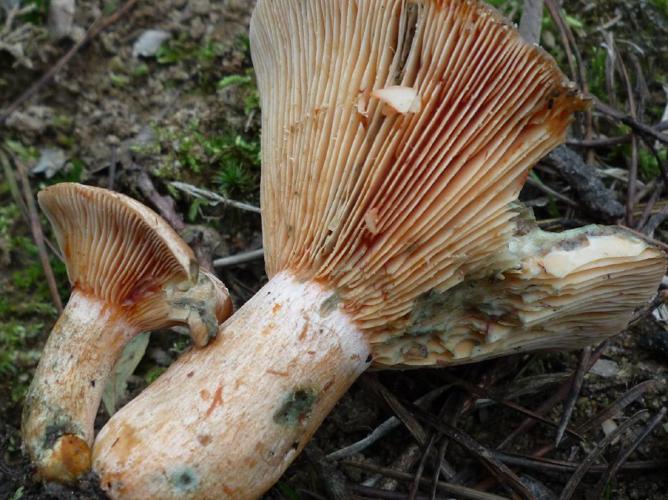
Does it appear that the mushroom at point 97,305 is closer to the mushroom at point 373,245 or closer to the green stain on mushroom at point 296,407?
the mushroom at point 373,245

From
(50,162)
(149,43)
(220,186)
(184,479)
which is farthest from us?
(149,43)

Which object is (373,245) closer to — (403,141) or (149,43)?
(403,141)

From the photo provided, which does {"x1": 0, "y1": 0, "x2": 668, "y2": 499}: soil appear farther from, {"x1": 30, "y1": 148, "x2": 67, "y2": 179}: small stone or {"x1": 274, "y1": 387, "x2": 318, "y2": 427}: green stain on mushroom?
{"x1": 274, "y1": 387, "x2": 318, "y2": 427}: green stain on mushroom

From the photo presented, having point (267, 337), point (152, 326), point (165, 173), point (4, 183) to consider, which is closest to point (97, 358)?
point (152, 326)

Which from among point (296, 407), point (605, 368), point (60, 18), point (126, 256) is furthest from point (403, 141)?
point (60, 18)

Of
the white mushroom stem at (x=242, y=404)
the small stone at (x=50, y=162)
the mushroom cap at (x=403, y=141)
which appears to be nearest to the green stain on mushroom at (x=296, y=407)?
the white mushroom stem at (x=242, y=404)
